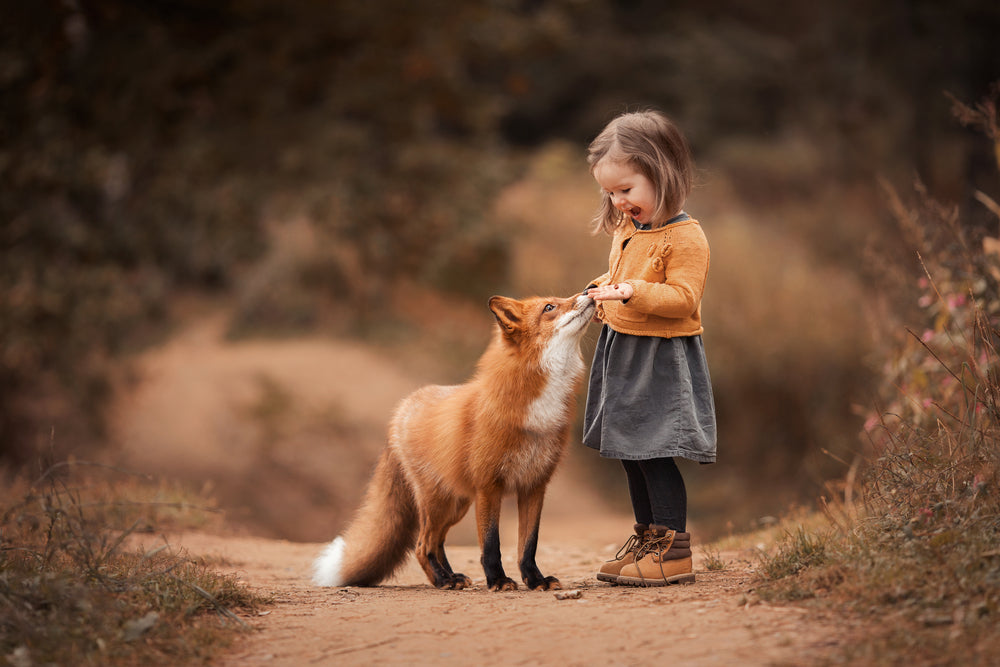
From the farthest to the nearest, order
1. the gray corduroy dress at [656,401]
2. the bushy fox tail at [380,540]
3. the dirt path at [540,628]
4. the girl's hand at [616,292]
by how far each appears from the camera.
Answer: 1. the bushy fox tail at [380,540]
2. the gray corduroy dress at [656,401]
3. the girl's hand at [616,292]
4. the dirt path at [540,628]

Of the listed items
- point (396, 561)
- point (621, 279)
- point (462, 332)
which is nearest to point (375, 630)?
point (396, 561)

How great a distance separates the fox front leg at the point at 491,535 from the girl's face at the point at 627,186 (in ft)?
4.90

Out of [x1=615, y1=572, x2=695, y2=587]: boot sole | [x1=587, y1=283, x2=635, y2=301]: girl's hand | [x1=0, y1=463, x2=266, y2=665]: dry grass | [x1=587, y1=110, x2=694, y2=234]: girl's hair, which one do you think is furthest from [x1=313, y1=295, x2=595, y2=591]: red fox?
[x1=0, y1=463, x2=266, y2=665]: dry grass

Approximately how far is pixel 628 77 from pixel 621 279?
19899mm

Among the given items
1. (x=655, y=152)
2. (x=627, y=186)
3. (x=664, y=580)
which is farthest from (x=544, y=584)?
(x=655, y=152)

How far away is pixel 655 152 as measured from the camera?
401cm

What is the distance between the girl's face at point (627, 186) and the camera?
13.3 feet

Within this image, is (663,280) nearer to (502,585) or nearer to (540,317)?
(540,317)

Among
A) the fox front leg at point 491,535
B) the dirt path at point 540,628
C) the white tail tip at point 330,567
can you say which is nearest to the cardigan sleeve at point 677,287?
the fox front leg at point 491,535

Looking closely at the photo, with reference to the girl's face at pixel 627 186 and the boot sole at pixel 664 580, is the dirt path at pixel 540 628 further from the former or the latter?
the girl's face at pixel 627 186

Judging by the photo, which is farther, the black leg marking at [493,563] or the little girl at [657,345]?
the black leg marking at [493,563]

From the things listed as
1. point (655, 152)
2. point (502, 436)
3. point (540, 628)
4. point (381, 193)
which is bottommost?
point (540, 628)

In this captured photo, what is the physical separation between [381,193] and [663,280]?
13090 millimetres

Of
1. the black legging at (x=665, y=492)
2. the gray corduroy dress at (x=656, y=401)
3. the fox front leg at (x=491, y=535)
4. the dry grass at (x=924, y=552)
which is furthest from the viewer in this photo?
the fox front leg at (x=491, y=535)
